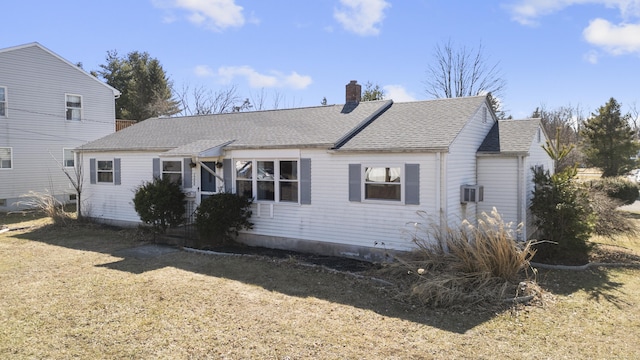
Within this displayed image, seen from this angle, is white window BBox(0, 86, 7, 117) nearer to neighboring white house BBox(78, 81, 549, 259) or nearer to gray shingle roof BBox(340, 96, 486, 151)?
neighboring white house BBox(78, 81, 549, 259)

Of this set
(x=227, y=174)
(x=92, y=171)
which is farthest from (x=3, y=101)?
(x=227, y=174)

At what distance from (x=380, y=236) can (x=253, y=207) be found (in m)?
3.86

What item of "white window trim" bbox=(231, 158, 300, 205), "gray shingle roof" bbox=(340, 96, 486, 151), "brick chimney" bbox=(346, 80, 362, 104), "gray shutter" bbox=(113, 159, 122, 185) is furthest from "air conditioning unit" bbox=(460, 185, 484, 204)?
"gray shutter" bbox=(113, 159, 122, 185)

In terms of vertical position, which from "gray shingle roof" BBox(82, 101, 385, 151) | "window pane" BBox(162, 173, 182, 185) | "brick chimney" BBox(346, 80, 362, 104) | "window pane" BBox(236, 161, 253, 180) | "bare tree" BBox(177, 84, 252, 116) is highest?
"bare tree" BBox(177, 84, 252, 116)

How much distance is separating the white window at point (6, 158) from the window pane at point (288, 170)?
15139 mm

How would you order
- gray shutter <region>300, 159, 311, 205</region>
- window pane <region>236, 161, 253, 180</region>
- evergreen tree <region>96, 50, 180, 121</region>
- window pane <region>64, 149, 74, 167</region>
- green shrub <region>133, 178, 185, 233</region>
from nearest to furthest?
1. gray shutter <region>300, 159, 311, 205</region>
2. window pane <region>236, 161, 253, 180</region>
3. green shrub <region>133, 178, 185, 233</region>
4. window pane <region>64, 149, 74, 167</region>
5. evergreen tree <region>96, 50, 180, 121</region>

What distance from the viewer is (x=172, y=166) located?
1377 centimetres

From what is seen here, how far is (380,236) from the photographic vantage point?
9.91 m

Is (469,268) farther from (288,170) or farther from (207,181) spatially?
(207,181)

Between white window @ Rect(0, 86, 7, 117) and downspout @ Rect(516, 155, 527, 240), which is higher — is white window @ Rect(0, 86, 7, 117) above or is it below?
above

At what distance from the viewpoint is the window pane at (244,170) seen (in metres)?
11.9

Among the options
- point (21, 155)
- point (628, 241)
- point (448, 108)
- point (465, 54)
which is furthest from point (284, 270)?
point (465, 54)

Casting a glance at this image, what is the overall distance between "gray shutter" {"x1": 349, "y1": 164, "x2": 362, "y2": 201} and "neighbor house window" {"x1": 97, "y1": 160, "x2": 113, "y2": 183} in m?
9.71

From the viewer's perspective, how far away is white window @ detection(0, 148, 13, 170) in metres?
18.9
